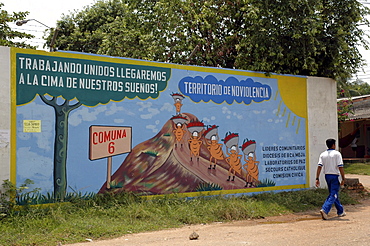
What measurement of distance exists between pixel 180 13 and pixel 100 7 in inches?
617

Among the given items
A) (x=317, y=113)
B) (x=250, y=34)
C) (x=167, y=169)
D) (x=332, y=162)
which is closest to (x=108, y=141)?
(x=167, y=169)

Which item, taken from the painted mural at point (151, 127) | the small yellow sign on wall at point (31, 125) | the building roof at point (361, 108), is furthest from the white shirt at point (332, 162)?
the building roof at point (361, 108)

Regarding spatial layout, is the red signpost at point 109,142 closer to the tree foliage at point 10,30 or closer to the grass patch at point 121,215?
the grass patch at point 121,215

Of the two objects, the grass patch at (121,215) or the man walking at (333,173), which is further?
the man walking at (333,173)

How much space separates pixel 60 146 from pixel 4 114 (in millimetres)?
1184

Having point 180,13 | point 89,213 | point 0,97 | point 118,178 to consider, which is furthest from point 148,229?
point 180,13

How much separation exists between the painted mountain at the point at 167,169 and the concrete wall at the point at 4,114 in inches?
77.3

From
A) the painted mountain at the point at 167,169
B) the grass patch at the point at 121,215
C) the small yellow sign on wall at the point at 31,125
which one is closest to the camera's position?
the grass patch at the point at 121,215

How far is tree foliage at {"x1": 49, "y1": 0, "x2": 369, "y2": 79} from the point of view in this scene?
12398mm

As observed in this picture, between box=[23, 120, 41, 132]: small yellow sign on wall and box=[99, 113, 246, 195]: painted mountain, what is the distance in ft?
5.83

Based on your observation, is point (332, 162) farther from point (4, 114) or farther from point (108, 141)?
point (4, 114)

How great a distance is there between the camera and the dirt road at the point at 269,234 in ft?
22.6

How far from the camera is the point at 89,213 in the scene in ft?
27.6

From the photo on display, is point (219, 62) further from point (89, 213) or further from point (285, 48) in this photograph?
point (89, 213)
